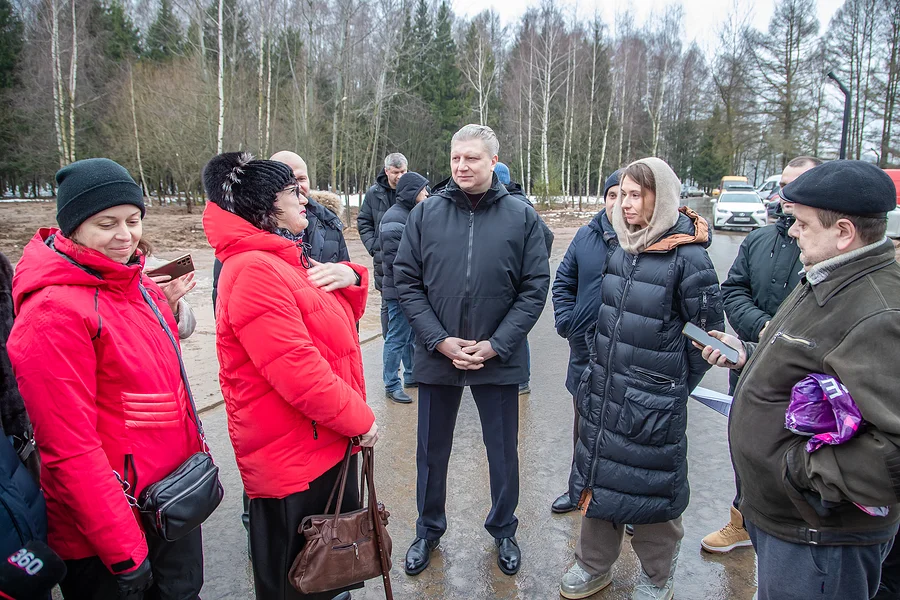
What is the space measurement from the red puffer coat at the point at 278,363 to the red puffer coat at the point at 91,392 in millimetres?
246

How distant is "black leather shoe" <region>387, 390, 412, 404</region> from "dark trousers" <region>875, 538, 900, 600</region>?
3.46 m

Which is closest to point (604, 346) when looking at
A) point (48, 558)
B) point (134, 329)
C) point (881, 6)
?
point (134, 329)

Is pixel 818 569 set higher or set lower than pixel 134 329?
lower

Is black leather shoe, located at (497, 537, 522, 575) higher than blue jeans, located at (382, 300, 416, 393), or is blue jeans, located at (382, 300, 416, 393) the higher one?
blue jeans, located at (382, 300, 416, 393)

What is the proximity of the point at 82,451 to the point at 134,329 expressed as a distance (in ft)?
1.42

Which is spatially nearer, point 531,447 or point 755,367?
point 755,367

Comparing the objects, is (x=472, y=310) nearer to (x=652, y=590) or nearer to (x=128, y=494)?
(x=652, y=590)

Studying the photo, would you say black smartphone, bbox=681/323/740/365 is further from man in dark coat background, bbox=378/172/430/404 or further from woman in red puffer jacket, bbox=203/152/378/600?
man in dark coat background, bbox=378/172/430/404

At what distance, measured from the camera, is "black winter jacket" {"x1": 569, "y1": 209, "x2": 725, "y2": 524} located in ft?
7.94

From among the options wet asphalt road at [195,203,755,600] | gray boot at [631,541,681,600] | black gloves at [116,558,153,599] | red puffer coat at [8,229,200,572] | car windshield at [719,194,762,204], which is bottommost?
wet asphalt road at [195,203,755,600]

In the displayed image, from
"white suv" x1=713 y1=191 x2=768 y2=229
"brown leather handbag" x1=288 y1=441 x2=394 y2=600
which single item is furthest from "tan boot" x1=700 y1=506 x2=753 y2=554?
"white suv" x1=713 y1=191 x2=768 y2=229

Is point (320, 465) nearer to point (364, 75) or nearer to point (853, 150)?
point (364, 75)

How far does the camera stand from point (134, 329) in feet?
6.33

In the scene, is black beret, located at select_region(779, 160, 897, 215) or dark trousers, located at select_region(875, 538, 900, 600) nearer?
black beret, located at select_region(779, 160, 897, 215)
